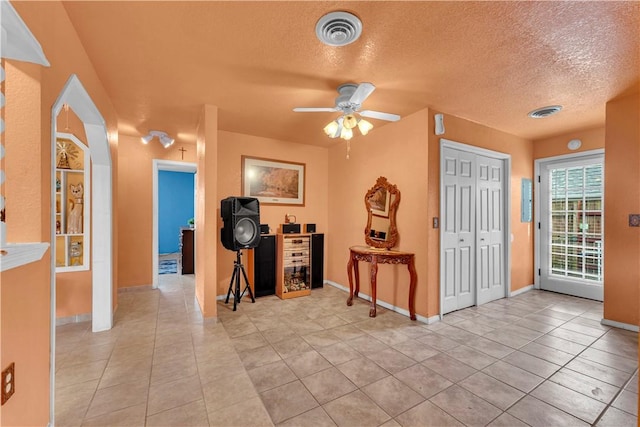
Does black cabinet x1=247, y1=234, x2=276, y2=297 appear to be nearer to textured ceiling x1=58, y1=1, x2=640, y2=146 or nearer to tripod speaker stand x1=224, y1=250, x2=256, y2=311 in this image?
tripod speaker stand x1=224, y1=250, x2=256, y2=311

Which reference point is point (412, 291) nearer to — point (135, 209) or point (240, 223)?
point (240, 223)

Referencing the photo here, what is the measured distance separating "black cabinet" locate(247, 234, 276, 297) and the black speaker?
0.49 meters

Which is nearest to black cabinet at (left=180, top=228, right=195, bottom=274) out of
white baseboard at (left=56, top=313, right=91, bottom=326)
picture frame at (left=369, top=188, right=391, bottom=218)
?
white baseboard at (left=56, top=313, right=91, bottom=326)

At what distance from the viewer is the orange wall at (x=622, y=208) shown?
297 centimetres

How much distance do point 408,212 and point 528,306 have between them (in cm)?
229

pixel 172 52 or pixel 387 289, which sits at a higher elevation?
pixel 172 52

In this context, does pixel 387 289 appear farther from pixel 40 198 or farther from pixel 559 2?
pixel 40 198

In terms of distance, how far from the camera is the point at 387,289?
374 cm

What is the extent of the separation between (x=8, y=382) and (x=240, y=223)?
2.47 meters

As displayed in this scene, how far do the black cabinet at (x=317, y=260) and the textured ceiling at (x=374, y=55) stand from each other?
6.86ft

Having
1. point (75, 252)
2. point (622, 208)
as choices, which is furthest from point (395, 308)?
point (75, 252)

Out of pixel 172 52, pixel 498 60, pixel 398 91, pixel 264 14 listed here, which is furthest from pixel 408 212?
pixel 172 52

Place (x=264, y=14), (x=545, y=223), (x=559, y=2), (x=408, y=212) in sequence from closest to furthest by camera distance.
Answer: (x=559, y=2), (x=264, y=14), (x=408, y=212), (x=545, y=223)

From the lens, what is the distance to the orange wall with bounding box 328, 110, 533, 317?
3.24 metres
